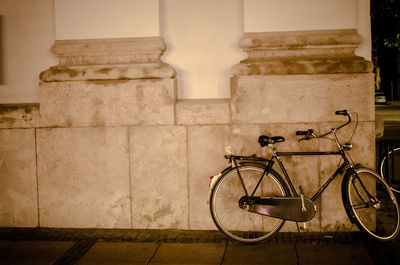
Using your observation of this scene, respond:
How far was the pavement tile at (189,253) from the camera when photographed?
4.28 meters

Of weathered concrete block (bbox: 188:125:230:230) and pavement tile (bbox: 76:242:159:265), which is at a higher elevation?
weathered concrete block (bbox: 188:125:230:230)

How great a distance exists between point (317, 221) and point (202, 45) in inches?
98.7

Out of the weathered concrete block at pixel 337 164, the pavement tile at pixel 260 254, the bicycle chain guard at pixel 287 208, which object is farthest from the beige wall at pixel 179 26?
the pavement tile at pixel 260 254

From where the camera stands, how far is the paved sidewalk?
4297mm

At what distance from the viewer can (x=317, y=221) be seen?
5.01 m

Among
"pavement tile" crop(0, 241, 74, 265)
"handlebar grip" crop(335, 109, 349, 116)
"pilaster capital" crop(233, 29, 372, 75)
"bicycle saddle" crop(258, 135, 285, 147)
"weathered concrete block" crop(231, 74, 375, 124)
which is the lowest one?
"pavement tile" crop(0, 241, 74, 265)

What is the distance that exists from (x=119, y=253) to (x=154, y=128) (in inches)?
56.9

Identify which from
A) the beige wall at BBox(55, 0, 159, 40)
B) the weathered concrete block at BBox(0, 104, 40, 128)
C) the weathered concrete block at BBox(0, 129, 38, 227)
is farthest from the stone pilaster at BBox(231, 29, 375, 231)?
the weathered concrete block at BBox(0, 129, 38, 227)

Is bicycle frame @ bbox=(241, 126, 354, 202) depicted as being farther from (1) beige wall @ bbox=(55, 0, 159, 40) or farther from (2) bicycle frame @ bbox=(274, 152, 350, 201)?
(1) beige wall @ bbox=(55, 0, 159, 40)

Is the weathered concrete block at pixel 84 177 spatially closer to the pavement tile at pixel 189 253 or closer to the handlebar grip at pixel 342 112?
the pavement tile at pixel 189 253

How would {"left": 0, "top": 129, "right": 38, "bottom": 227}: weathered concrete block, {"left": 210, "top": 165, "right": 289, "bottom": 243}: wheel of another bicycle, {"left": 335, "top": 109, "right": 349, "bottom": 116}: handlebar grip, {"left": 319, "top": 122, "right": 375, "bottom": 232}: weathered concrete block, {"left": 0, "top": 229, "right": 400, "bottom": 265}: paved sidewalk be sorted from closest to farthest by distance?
{"left": 0, "top": 229, "right": 400, "bottom": 265}: paved sidewalk < {"left": 335, "top": 109, "right": 349, "bottom": 116}: handlebar grip < {"left": 319, "top": 122, "right": 375, "bottom": 232}: weathered concrete block < {"left": 210, "top": 165, "right": 289, "bottom": 243}: wheel of another bicycle < {"left": 0, "top": 129, "right": 38, "bottom": 227}: weathered concrete block

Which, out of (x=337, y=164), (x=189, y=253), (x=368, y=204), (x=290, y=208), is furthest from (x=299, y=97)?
(x=189, y=253)

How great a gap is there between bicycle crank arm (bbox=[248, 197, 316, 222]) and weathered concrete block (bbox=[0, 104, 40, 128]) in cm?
289

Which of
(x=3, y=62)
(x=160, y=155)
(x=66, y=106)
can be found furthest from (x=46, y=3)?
(x=160, y=155)
